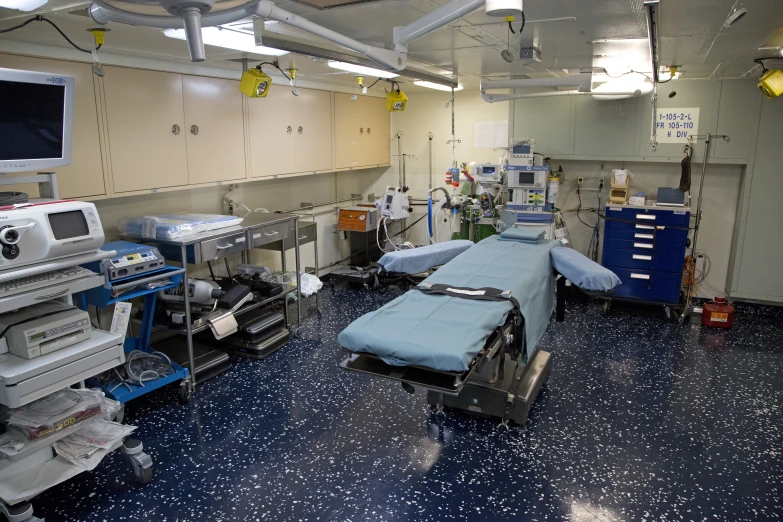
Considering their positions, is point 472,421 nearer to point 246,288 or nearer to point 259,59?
point 246,288

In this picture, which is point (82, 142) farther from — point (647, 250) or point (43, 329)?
point (647, 250)

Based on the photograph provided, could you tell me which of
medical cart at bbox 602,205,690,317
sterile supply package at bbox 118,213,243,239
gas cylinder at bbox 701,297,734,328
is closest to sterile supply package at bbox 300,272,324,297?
sterile supply package at bbox 118,213,243,239

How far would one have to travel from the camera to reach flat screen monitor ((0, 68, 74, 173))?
→ 272cm

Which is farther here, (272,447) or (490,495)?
(272,447)

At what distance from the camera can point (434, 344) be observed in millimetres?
2369

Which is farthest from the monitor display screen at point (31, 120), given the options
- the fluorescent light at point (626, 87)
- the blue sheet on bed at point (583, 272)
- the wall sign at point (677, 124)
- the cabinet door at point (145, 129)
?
the wall sign at point (677, 124)

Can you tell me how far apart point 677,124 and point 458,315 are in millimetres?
4367

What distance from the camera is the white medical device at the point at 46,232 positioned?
2.50 metres

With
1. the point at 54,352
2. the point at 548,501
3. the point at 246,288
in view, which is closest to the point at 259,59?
the point at 246,288

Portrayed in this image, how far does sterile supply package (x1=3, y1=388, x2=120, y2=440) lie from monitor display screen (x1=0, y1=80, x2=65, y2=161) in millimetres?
1290

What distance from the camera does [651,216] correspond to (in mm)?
5586

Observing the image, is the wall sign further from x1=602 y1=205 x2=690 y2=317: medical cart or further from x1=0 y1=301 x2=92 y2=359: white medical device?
x1=0 y1=301 x2=92 y2=359: white medical device

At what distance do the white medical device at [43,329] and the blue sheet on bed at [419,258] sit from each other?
180cm

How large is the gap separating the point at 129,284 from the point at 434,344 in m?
2.13
